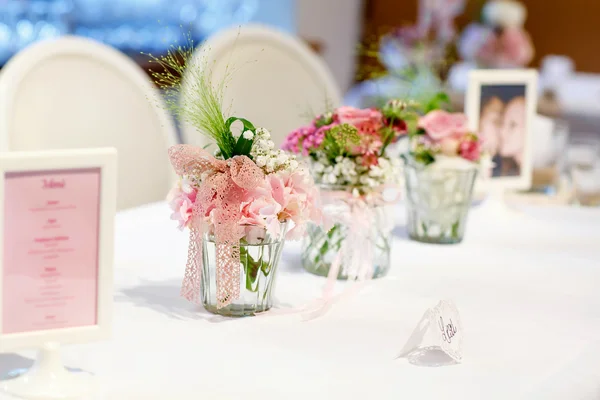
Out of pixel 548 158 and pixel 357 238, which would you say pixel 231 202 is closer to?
pixel 357 238

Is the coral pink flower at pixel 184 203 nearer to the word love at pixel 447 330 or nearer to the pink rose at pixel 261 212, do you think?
the pink rose at pixel 261 212

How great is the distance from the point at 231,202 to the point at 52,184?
244 mm

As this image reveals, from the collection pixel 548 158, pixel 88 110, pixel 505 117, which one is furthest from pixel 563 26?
pixel 88 110

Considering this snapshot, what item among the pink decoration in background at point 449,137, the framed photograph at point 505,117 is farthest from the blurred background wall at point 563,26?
the pink decoration in background at point 449,137

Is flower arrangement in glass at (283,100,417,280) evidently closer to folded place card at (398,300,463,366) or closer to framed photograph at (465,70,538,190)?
folded place card at (398,300,463,366)

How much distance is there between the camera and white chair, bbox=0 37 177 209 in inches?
67.6

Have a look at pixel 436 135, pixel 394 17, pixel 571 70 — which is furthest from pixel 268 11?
pixel 436 135

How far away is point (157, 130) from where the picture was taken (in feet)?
6.68

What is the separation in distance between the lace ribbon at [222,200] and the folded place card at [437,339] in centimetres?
21

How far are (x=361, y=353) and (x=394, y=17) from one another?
16.8 feet

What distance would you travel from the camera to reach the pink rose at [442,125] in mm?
1547

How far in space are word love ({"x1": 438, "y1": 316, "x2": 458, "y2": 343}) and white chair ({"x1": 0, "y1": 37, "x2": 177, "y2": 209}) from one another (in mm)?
851

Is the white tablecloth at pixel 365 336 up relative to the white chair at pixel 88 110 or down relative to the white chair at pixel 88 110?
down

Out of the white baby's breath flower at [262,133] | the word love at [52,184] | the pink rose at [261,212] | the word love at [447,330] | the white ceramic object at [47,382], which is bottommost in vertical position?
the white ceramic object at [47,382]
